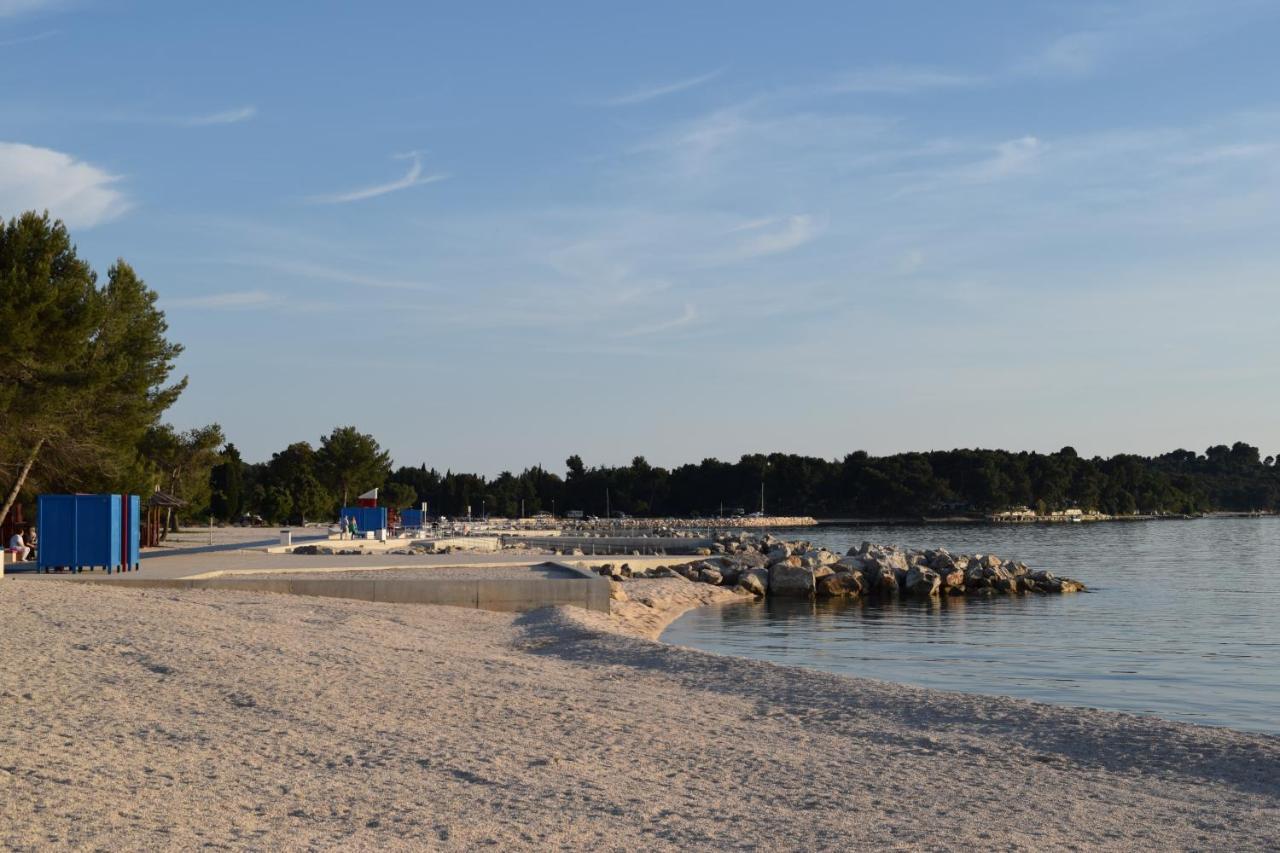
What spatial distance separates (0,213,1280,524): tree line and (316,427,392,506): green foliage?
0.12 metres

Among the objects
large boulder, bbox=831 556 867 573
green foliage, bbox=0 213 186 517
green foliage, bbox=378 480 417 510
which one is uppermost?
green foliage, bbox=0 213 186 517

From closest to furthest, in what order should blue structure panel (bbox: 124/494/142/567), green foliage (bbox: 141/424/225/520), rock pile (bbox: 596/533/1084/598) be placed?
blue structure panel (bbox: 124/494/142/567), rock pile (bbox: 596/533/1084/598), green foliage (bbox: 141/424/225/520)

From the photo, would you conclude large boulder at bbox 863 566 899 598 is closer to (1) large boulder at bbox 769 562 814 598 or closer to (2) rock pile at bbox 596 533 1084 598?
(2) rock pile at bbox 596 533 1084 598

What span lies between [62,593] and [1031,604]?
72.3 ft

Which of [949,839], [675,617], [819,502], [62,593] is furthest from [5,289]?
[819,502]

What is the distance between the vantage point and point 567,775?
729cm

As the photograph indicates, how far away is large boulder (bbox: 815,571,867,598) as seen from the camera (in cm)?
3153

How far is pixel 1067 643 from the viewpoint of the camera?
66.4 ft

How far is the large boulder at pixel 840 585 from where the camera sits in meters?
31.5

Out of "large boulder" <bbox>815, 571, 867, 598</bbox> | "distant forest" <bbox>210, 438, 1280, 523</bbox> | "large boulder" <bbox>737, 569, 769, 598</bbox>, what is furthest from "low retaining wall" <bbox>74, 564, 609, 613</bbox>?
"distant forest" <bbox>210, 438, 1280, 523</bbox>

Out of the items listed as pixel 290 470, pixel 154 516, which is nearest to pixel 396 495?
pixel 290 470

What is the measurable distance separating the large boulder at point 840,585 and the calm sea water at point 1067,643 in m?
2.11

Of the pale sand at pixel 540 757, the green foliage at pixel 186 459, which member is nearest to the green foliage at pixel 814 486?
the green foliage at pixel 186 459

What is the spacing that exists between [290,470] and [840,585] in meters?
64.9
